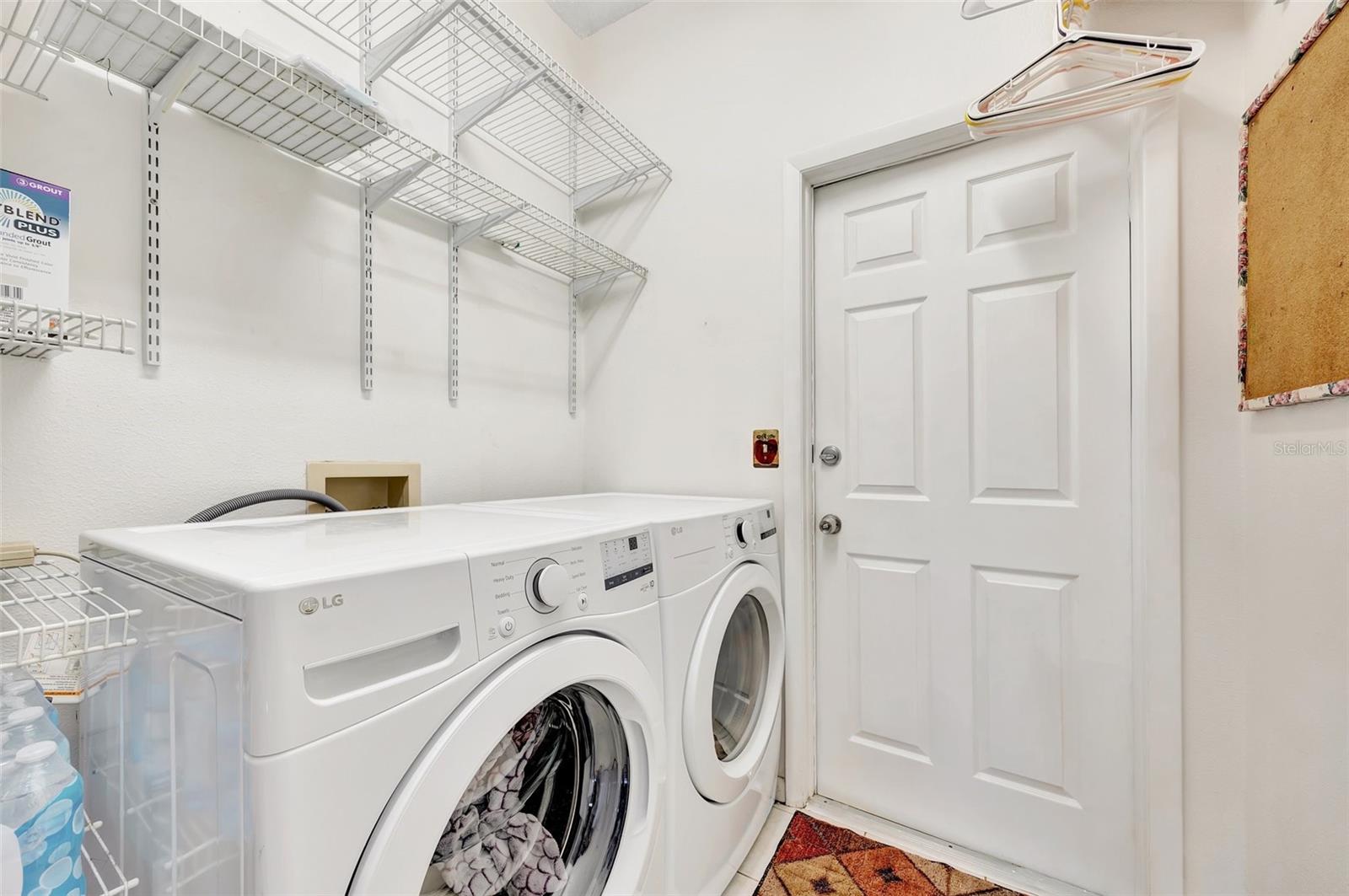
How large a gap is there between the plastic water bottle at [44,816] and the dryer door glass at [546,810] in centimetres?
43

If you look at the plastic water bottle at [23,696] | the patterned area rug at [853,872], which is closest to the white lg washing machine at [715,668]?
the patterned area rug at [853,872]

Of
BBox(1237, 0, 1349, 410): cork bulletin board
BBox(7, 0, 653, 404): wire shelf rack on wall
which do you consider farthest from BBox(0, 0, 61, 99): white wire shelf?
BBox(1237, 0, 1349, 410): cork bulletin board

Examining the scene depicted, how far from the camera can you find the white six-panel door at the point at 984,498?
1354mm

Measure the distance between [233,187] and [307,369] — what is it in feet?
1.32

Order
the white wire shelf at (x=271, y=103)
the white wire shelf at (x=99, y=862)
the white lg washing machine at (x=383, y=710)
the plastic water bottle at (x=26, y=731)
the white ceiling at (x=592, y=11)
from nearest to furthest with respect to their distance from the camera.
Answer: the white lg washing machine at (x=383, y=710) < the plastic water bottle at (x=26, y=731) < the white wire shelf at (x=99, y=862) < the white wire shelf at (x=271, y=103) < the white ceiling at (x=592, y=11)

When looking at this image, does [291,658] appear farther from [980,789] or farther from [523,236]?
[980,789]

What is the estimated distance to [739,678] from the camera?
1.56 m

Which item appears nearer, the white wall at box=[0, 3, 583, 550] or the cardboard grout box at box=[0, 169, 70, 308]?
the cardboard grout box at box=[0, 169, 70, 308]

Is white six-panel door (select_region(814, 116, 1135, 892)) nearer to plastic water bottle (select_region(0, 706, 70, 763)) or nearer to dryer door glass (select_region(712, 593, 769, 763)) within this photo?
dryer door glass (select_region(712, 593, 769, 763))

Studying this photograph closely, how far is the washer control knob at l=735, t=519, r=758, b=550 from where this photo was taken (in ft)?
4.69

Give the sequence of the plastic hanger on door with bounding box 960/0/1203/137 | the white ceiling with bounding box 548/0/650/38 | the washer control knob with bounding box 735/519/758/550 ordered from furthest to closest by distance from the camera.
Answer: the white ceiling with bounding box 548/0/650/38
the washer control knob with bounding box 735/519/758/550
the plastic hanger on door with bounding box 960/0/1203/137

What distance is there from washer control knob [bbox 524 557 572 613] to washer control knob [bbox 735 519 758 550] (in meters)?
0.66

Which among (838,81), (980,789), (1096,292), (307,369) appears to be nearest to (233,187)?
(307,369)

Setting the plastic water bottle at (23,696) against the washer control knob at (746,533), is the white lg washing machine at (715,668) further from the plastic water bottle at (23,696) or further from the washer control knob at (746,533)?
the plastic water bottle at (23,696)
